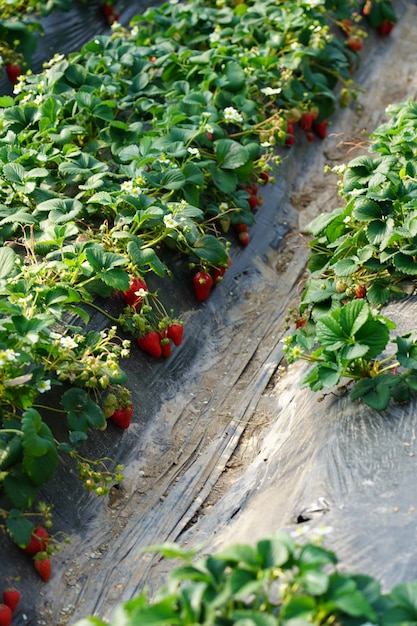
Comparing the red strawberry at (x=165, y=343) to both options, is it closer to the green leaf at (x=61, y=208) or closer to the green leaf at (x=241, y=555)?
the green leaf at (x=61, y=208)

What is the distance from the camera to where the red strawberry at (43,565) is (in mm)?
3057

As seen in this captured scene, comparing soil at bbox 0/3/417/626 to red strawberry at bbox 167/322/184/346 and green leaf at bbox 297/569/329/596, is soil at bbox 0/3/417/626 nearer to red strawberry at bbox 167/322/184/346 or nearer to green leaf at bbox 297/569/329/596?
red strawberry at bbox 167/322/184/346

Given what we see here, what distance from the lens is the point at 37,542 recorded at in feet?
10.1

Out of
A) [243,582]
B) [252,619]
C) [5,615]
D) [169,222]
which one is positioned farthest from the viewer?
[169,222]

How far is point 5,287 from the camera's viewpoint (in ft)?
11.3

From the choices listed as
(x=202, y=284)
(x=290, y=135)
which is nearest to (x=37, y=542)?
(x=202, y=284)

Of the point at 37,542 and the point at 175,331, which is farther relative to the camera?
the point at 175,331

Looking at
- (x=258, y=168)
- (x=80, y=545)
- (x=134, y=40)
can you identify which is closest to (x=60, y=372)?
(x=80, y=545)

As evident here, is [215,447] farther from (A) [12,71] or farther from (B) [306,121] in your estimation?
(A) [12,71]

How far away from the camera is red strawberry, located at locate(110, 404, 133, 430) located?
3629 millimetres

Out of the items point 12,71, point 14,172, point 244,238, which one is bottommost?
point 244,238

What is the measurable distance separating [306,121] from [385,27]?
187 cm

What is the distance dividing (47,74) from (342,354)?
2589 millimetres

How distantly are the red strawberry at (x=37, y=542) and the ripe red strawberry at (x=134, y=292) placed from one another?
A: 1.16 meters
